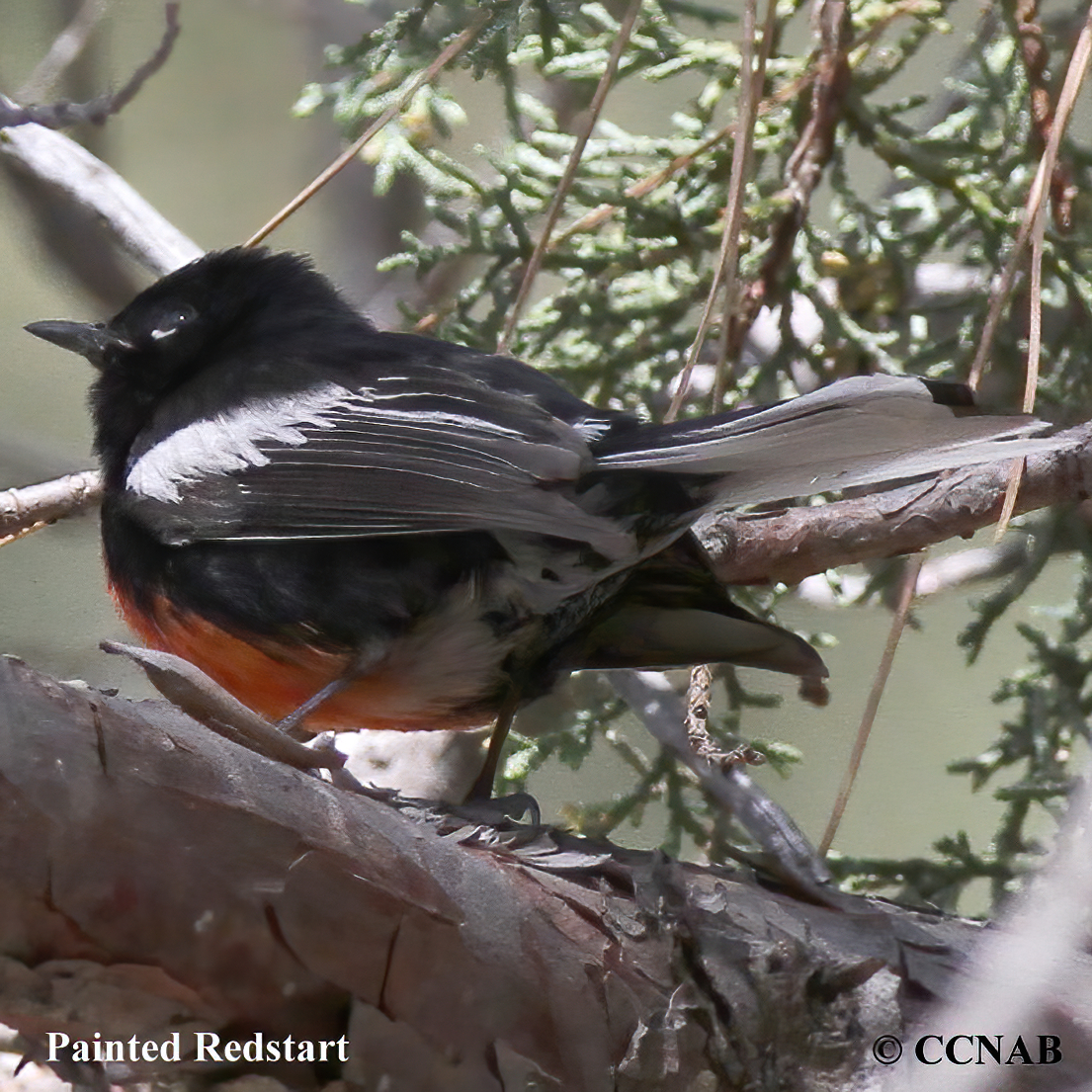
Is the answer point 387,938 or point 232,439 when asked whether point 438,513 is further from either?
point 387,938

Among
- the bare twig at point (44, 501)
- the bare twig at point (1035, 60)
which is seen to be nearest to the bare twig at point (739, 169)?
the bare twig at point (1035, 60)

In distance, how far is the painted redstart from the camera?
6.14ft

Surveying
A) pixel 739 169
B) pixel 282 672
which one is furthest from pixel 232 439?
pixel 739 169

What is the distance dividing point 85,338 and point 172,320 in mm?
175

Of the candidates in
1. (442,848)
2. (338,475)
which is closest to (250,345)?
(338,475)

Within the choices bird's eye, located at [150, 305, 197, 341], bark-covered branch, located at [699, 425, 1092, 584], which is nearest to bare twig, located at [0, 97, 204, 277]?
bird's eye, located at [150, 305, 197, 341]

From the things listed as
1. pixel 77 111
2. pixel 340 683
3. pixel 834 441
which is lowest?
pixel 340 683

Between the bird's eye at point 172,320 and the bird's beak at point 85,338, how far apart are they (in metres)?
0.06

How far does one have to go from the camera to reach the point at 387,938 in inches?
51.7

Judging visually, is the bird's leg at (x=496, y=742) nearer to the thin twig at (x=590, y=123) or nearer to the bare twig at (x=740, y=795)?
the bare twig at (x=740, y=795)

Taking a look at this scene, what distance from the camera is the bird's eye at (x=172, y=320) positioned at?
256cm

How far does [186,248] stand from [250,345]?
1048 millimetres

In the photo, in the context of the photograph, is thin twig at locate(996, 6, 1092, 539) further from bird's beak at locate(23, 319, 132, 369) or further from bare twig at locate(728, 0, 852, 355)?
bird's beak at locate(23, 319, 132, 369)

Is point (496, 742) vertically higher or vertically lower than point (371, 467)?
lower
